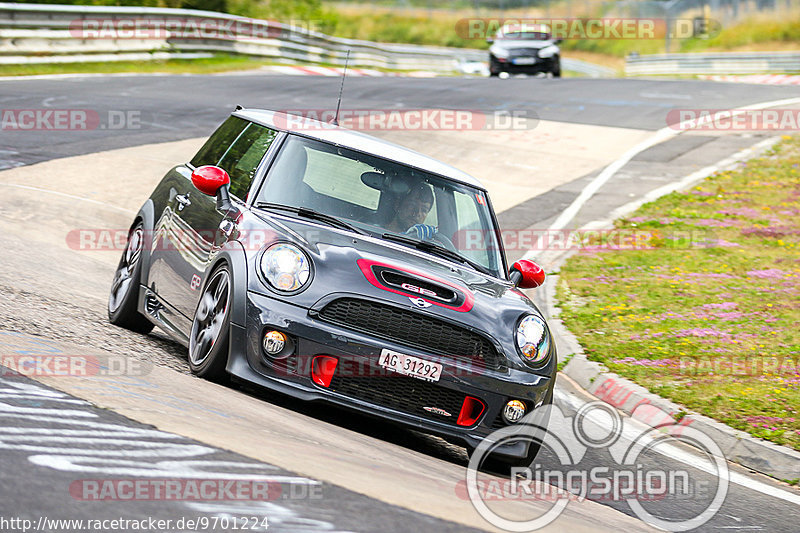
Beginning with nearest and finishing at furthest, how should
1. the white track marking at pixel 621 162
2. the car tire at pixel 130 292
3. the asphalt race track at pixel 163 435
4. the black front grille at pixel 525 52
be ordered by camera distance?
the asphalt race track at pixel 163 435 < the car tire at pixel 130 292 < the white track marking at pixel 621 162 < the black front grille at pixel 525 52

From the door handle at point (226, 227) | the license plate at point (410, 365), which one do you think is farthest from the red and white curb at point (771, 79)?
the license plate at point (410, 365)

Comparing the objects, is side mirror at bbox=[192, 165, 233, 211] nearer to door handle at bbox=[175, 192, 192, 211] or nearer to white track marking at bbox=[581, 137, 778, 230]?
door handle at bbox=[175, 192, 192, 211]

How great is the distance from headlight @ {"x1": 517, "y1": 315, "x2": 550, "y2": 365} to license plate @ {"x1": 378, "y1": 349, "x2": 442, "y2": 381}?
555 mm

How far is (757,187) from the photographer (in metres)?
16.4

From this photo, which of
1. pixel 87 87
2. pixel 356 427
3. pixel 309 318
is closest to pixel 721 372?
pixel 356 427

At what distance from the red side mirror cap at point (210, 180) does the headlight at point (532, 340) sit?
6.69 ft

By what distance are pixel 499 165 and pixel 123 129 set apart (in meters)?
5.90

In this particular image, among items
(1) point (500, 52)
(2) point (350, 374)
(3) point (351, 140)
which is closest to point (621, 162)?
(3) point (351, 140)

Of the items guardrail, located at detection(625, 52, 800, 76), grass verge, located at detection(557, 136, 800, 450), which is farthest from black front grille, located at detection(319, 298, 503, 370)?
guardrail, located at detection(625, 52, 800, 76)

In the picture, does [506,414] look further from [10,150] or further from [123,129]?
[123,129]

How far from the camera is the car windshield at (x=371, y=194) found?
6293 mm

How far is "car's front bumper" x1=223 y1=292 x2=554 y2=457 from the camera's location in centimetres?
532

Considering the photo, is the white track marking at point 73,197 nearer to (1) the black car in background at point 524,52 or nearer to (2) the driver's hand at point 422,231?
(2) the driver's hand at point 422,231

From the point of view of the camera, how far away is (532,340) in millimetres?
5723
